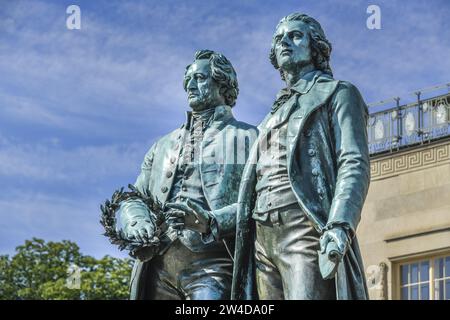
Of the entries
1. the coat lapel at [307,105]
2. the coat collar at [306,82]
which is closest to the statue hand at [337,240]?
the coat lapel at [307,105]

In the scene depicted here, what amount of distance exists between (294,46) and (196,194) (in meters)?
1.54

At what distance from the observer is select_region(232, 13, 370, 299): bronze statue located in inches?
534

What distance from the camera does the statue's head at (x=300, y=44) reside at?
572 inches

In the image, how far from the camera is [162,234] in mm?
14766

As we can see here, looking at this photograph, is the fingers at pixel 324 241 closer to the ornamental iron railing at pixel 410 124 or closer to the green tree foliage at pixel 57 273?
the ornamental iron railing at pixel 410 124

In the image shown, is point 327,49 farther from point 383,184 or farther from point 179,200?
point 383,184

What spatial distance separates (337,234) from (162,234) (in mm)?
2029

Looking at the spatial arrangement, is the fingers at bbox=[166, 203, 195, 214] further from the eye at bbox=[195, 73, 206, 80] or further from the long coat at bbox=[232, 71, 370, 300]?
the eye at bbox=[195, 73, 206, 80]

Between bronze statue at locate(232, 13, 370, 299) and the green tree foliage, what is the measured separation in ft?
112

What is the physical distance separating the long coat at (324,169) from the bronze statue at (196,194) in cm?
37
